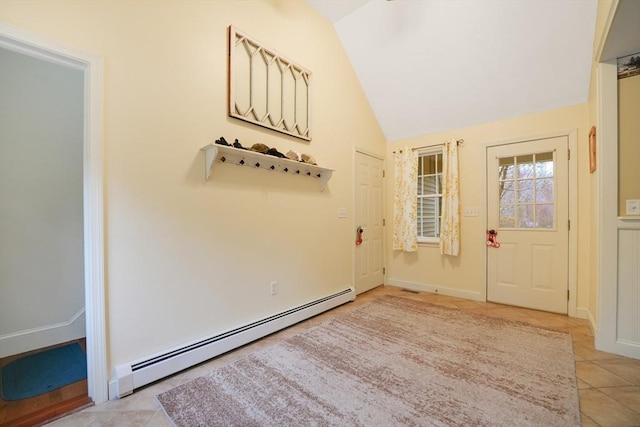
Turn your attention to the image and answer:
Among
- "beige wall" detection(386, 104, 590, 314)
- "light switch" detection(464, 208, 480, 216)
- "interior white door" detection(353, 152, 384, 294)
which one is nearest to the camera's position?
"beige wall" detection(386, 104, 590, 314)

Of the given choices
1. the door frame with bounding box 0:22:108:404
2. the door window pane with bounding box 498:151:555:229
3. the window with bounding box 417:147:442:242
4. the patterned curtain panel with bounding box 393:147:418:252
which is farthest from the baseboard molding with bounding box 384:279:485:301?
the door frame with bounding box 0:22:108:404

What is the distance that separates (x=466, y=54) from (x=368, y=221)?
2.46 meters

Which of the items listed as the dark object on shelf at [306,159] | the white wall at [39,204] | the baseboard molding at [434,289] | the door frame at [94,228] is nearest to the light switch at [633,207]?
the baseboard molding at [434,289]

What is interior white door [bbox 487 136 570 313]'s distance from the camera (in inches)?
126

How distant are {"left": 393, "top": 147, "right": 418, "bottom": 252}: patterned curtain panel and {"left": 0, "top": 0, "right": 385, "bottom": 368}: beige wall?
1801 mm

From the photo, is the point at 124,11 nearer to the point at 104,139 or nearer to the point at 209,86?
the point at 209,86

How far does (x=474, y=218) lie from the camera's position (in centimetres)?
377

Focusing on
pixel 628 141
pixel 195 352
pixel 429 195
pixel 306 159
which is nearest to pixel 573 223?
pixel 628 141

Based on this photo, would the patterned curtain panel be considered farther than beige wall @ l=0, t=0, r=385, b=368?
Yes

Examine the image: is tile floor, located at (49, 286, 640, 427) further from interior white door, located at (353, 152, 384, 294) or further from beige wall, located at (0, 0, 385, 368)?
interior white door, located at (353, 152, 384, 294)

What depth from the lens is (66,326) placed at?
249 centimetres

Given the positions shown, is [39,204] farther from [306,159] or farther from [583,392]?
[583,392]

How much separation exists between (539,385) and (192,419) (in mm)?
2235

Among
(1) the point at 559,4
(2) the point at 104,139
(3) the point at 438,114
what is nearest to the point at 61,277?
(2) the point at 104,139
